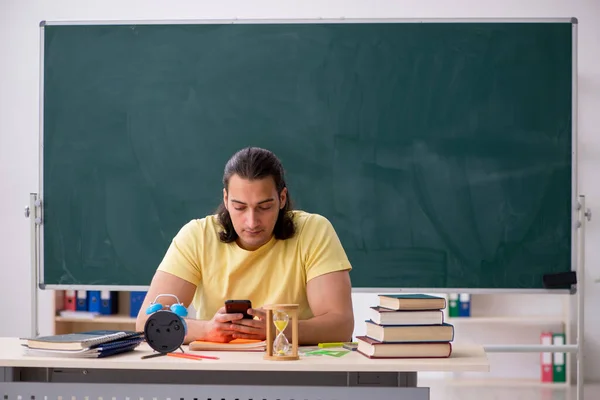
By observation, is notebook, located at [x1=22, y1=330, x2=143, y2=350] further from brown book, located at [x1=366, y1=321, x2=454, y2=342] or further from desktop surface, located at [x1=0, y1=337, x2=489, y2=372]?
brown book, located at [x1=366, y1=321, x2=454, y2=342]

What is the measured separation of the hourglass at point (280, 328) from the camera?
2.08 metres

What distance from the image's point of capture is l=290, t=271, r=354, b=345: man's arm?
2510mm

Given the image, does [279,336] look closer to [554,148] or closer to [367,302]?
[554,148]

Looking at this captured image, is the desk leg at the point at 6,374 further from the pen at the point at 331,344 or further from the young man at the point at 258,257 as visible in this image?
the pen at the point at 331,344

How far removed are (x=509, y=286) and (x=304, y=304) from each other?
150cm

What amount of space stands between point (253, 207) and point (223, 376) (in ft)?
1.91

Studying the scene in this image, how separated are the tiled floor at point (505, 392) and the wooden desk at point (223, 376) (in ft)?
10.7

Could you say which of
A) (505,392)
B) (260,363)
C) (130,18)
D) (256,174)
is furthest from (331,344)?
(130,18)

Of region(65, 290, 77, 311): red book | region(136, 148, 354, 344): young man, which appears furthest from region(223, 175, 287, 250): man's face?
region(65, 290, 77, 311): red book

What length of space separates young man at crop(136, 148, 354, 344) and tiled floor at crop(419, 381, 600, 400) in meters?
2.87

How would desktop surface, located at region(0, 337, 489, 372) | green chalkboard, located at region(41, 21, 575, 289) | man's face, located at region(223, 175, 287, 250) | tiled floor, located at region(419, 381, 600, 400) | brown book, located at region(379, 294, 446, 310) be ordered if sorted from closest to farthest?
desktop surface, located at region(0, 337, 489, 372) < brown book, located at region(379, 294, 446, 310) < man's face, located at region(223, 175, 287, 250) < green chalkboard, located at region(41, 21, 575, 289) < tiled floor, located at region(419, 381, 600, 400)

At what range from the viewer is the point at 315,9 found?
228 inches

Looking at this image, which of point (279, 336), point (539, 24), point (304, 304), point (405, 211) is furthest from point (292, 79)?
point (279, 336)

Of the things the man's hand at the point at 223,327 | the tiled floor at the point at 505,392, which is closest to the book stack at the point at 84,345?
the man's hand at the point at 223,327
